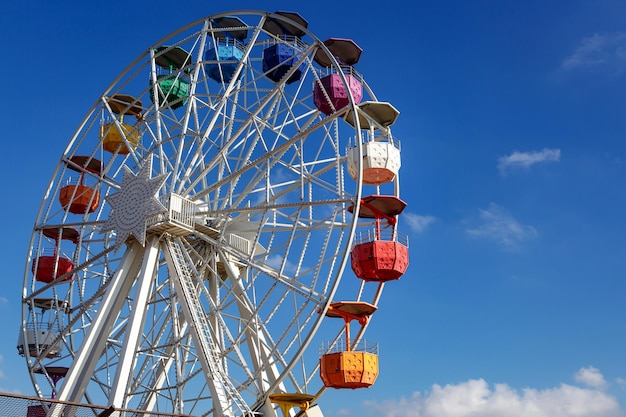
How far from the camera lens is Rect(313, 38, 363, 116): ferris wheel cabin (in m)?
21.0

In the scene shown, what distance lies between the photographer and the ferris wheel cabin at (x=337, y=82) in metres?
21.0

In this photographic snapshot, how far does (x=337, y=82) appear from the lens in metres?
21.2

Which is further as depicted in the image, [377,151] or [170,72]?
[170,72]

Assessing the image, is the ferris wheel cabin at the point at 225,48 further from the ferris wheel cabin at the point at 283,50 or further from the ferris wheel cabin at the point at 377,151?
the ferris wheel cabin at the point at 377,151

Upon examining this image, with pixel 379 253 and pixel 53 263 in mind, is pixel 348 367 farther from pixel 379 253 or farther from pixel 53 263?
pixel 53 263

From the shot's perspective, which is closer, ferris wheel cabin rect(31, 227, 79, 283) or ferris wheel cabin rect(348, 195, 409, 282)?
ferris wheel cabin rect(348, 195, 409, 282)

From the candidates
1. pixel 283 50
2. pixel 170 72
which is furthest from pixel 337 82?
pixel 170 72

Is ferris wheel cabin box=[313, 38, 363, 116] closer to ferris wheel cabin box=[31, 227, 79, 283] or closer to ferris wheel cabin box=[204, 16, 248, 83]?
ferris wheel cabin box=[204, 16, 248, 83]

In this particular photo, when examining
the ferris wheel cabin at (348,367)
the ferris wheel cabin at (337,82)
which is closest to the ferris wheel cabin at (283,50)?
the ferris wheel cabin at (337,82)

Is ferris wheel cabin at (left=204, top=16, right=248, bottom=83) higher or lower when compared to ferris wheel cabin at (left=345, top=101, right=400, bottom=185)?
higher

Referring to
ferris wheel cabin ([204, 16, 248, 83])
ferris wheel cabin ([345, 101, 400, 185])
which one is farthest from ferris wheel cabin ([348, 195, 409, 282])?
ferris wheel cabin ([204, 16, 248, 83])

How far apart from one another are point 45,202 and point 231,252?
7.98 metres

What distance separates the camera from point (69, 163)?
997 inches

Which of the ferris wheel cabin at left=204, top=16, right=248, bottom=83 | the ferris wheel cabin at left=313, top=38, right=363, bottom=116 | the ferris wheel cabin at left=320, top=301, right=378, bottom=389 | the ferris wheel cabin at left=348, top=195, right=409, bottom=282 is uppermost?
the ferris wheel cabin at left=204, top=16, right=248, bottom=83
